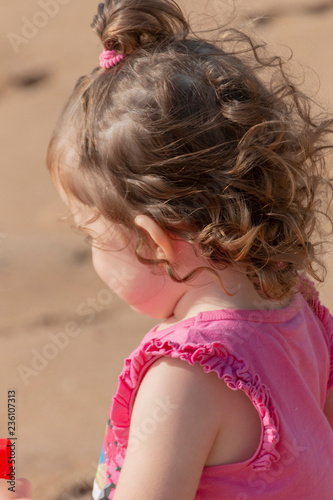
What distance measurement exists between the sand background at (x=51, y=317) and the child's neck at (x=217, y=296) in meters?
0.75

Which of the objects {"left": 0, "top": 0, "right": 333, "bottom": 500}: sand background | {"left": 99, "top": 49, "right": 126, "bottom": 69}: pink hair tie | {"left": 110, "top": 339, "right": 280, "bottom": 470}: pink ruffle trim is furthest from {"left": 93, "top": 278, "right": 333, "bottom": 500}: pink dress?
{"left": 0, "top": 0, "right": 333, "bottom": 500}: sand background

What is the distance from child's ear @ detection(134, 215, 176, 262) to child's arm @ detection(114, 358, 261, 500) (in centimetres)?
23

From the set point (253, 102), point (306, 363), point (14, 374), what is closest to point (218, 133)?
point (253, 102)

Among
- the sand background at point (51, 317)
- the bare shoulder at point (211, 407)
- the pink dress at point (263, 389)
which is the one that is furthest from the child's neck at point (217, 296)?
the sand background at point (51, 317)

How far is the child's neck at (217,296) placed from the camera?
1449 mm

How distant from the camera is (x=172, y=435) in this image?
1.28m

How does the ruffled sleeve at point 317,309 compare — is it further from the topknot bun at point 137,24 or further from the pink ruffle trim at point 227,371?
the topknot bun at point 137,24

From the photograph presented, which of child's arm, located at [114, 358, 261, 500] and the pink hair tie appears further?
the pink hair tie

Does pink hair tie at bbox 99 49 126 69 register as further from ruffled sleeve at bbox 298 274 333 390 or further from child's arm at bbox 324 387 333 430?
child's arm at bbox 324 387 333 430

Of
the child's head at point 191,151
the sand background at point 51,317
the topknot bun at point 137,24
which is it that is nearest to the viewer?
the child's head at point 191,151

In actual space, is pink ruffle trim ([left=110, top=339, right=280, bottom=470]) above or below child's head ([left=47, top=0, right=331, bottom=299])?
below

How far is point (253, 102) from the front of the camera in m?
1.47

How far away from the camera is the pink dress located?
134 cm

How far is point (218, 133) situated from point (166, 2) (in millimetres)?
390
